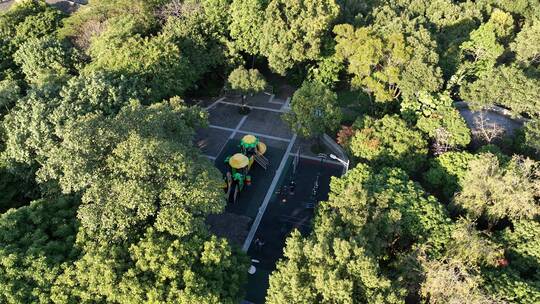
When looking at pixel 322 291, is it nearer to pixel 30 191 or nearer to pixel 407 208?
pixel 407 208

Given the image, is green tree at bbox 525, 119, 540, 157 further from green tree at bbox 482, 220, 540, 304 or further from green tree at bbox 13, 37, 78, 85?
green tree at bbox 13, 37, 78, 85

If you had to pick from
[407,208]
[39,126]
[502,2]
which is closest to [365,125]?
[407,208]

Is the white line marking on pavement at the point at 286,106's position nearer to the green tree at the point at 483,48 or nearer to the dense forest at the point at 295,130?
the dense forest at the point at 295,130

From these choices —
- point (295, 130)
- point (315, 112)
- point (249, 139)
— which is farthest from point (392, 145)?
point (249, 139)

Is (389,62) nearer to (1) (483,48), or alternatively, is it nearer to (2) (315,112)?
(2) (315,112)

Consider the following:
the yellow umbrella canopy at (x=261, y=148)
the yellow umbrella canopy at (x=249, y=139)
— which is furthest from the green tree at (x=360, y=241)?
the yellow umbrella canopy at (x=249, y=139)

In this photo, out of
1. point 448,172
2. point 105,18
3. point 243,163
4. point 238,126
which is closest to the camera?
point 448,172

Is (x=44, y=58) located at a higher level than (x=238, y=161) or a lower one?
higher
